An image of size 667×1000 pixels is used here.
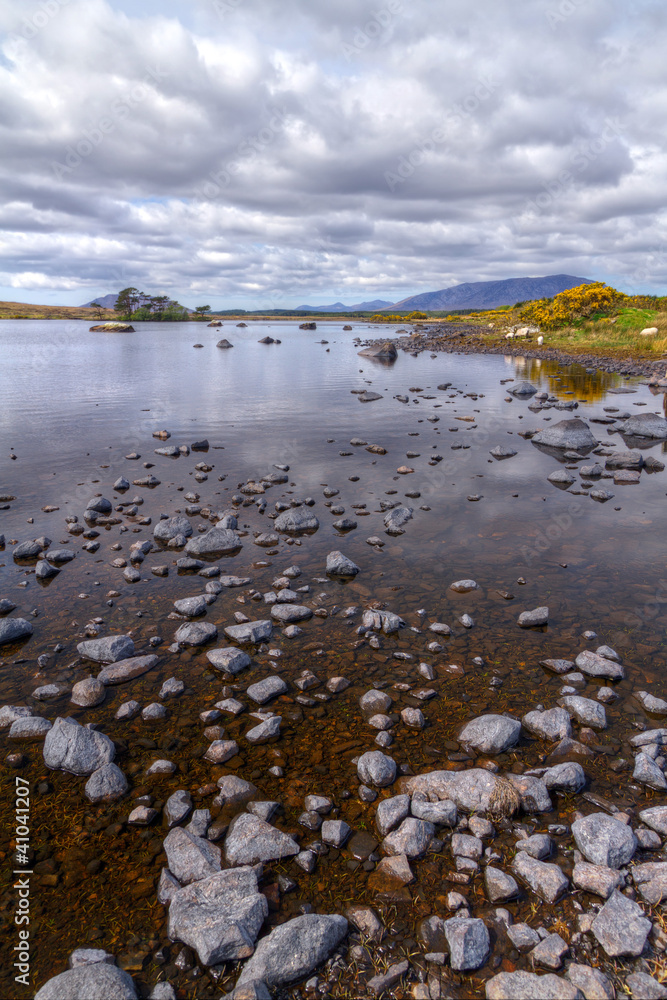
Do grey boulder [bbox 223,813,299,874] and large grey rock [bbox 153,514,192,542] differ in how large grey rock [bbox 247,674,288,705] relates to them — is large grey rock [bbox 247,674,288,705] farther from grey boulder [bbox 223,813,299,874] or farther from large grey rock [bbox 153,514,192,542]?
large grey rock [bbox 153,514,192,542]

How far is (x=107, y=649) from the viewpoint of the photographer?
8.25 m

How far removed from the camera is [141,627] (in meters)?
9.10

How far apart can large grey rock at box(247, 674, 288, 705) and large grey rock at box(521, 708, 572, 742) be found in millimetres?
3560

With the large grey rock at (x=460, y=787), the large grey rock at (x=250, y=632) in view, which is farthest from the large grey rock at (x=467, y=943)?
the large grey rock at (x=250, y=632)

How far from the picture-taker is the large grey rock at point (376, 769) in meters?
6.11

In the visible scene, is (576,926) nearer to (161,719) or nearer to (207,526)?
(161,719)

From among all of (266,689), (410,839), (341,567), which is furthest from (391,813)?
(341,567)

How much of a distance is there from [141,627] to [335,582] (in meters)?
3.96

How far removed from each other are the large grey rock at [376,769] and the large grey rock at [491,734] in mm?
1158

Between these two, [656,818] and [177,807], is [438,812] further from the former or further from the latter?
[177,807]

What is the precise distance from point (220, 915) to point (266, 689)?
3.10 m

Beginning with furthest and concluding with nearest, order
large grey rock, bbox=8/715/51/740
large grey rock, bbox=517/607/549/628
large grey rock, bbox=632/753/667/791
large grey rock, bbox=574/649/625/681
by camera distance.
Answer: large grey rock, bbox=517/607/549/628 → large grey rock, bbox=574/649/625/681 → large grey rock, bbox=8/715/51/740 → large grey rock, bbox=632/753/667/791

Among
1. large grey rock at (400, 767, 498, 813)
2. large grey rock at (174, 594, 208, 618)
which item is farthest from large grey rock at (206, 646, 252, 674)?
large grey rock at (400, 767, 498, 813)

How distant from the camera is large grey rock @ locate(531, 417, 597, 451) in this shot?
73.1 ft
